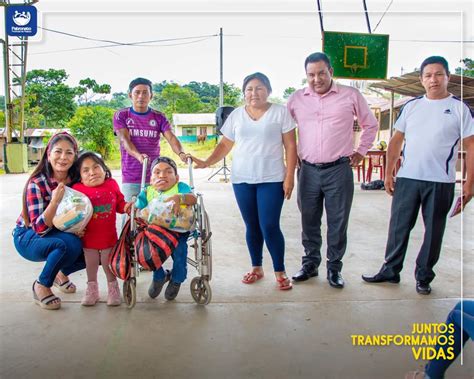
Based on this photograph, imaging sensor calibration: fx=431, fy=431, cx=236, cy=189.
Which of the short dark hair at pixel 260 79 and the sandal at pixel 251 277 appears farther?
the sandal at pixel 251 277

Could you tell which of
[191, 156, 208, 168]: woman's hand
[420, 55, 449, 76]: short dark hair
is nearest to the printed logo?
[191, 156, 208, 168]: woman's hand

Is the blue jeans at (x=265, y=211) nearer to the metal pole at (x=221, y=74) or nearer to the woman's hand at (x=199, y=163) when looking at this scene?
the woman's hand at (x=199, y=163)

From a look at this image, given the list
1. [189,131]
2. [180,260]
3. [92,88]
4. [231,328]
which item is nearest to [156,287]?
[180,260]

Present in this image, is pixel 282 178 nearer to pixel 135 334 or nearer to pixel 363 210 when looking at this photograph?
pixel 135 334

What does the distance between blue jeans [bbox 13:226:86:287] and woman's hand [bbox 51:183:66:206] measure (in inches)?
7.0

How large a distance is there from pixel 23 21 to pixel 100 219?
343 centimetres

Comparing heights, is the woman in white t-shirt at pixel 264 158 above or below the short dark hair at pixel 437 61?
below

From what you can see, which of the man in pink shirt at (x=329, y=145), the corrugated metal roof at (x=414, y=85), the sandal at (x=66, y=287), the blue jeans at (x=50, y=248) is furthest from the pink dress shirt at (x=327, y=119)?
the corrugated metal roof at (x=414, y=85)

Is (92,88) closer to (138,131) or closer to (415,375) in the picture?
(138,131)

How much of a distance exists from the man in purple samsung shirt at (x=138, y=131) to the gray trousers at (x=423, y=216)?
1328 mm

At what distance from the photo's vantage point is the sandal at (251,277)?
2.67 meters

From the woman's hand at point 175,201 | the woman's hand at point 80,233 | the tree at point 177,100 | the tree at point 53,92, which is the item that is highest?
the tree at point 53,92

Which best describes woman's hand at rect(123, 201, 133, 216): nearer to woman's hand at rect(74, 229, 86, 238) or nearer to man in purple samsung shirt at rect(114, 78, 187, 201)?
woman's hand at rect(74, 229, 86, 238)

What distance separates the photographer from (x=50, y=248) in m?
2.17
